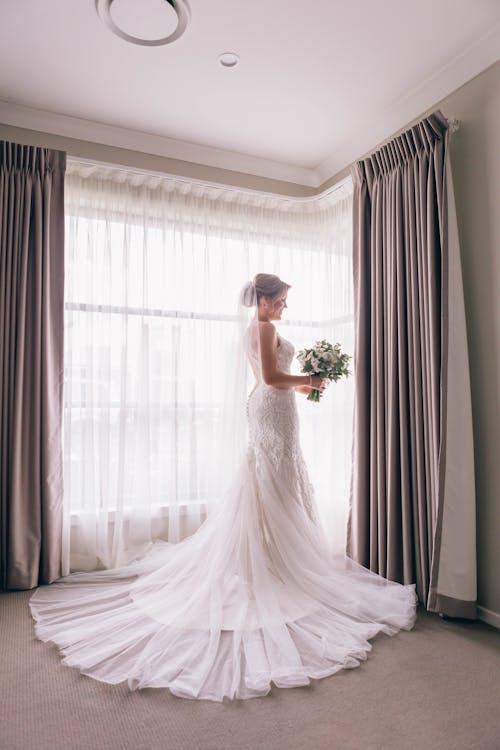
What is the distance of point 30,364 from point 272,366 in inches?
59.1

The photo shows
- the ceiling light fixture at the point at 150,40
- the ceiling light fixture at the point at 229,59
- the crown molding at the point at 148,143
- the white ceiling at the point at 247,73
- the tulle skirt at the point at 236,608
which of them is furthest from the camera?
the crown molding at the point at 148,143

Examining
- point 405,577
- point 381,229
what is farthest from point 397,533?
point 381,229

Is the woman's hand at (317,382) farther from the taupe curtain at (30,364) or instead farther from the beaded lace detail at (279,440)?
the taupe curtain at (30,364)

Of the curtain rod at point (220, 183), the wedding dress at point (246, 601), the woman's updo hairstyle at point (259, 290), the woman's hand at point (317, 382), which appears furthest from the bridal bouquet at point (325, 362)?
the curtain rod at point (220, 183)

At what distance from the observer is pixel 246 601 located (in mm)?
2574

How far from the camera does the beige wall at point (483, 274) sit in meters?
2.67

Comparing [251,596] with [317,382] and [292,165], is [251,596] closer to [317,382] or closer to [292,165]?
[317,382]

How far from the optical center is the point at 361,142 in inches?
147

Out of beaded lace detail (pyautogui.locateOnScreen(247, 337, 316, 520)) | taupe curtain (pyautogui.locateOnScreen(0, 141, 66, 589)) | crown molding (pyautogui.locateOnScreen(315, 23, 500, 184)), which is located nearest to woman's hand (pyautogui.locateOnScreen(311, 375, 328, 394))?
beaded lace detail (pyautogui.locateOnScreen(247, 337, 316, 520))

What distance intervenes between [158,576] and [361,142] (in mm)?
3164

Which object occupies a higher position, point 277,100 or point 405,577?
point 277,100

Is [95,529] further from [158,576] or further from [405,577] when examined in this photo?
[405,577]

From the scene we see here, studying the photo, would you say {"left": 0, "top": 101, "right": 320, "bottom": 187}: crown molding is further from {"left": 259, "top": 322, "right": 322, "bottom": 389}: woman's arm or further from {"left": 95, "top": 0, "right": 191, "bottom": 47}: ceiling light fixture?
{"left": 259, "top": 322, "right": 322, "bottom": 389}: woman's arm

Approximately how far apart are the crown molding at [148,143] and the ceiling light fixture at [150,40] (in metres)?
0.97
